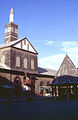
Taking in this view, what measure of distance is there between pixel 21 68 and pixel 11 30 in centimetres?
1297

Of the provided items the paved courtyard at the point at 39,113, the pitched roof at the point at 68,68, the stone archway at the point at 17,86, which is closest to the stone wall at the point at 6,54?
the stone archway at the point at 17,86

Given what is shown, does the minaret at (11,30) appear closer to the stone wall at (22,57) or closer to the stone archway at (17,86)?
the stone wall at (22,57)

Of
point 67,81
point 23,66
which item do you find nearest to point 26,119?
point 67,81

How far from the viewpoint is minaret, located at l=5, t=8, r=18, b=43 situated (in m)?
40.6

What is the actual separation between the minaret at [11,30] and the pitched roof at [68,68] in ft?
70.1

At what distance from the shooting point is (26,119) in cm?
769

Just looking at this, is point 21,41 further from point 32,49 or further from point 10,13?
point 10,13

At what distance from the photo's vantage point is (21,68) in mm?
32469

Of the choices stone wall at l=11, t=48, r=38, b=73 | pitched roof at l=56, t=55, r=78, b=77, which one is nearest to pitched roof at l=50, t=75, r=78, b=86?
pitched roof at l=56, t=55, r=78, b=77

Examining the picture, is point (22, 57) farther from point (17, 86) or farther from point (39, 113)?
point (39, 113)

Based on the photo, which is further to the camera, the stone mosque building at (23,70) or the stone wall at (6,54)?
the stone wall at (6,54)

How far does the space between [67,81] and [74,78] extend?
3.51ft

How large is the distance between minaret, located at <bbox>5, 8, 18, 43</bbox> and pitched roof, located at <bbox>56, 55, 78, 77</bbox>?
70.1ft

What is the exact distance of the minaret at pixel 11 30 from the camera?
133 ft
